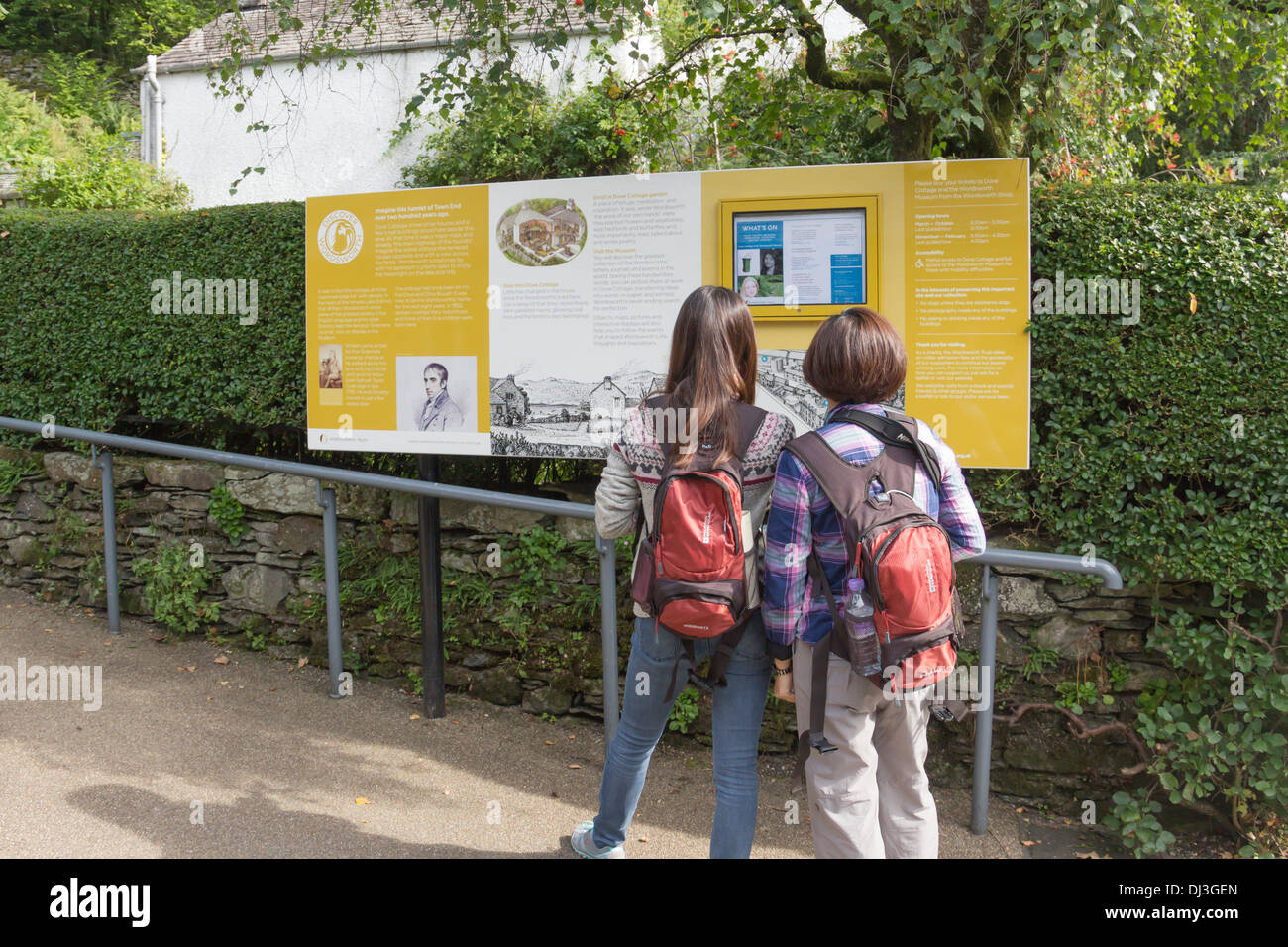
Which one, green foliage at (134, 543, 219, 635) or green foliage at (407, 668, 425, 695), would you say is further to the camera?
green foliage at (134, 543, 219, 635)

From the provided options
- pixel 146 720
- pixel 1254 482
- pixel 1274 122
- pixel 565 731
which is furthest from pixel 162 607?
Result: pixel 1274 122

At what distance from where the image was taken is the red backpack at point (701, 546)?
2550 mm

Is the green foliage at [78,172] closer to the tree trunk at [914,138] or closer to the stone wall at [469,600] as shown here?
the stone wall at [469,600]

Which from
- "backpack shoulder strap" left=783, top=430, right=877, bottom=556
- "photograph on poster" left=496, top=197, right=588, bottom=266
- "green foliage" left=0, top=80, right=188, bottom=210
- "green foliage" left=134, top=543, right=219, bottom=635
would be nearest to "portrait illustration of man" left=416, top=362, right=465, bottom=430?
"photograph on poster" left=496, top=197, right=588, bottom=266

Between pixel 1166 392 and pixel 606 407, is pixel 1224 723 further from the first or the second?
pixel 606 407

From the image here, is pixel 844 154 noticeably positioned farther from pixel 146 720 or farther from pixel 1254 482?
pixel 146 720

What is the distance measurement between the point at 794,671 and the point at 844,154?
18.5 feet

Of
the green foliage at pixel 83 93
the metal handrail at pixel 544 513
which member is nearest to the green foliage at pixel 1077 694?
the metal handrail at pixel 544 513

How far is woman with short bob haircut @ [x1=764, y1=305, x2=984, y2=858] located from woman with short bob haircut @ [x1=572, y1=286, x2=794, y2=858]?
5.8 inches

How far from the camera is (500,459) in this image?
5133 millimetres

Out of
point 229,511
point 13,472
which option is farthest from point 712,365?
point 13,472

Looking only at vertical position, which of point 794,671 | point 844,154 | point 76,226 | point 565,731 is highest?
point 844,154

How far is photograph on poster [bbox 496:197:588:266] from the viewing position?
4.07m

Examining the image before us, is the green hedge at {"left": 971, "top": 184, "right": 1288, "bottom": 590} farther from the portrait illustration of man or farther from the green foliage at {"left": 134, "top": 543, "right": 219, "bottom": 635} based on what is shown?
the green foliage at {"left": 134, "top": 543, "right": 219, "bottom": 635}
